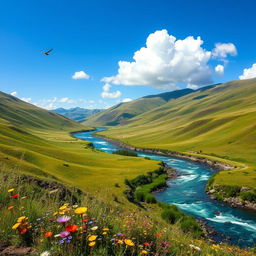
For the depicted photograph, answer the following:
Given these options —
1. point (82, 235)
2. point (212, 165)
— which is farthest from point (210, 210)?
point (212, 165)

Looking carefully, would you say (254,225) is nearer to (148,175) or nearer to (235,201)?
(235,201)

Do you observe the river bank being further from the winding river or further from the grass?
the grass

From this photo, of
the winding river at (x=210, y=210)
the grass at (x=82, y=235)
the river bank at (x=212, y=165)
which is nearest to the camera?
the grass at (x=82, y=235)

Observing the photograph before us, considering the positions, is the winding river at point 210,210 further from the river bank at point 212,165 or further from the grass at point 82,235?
the grass at point 82,235

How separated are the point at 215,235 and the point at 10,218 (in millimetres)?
34578

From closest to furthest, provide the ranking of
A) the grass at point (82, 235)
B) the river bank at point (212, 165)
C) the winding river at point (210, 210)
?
the grass at point (82, 235), the winding river at point (210, 210), the river bank at point (212, 165)

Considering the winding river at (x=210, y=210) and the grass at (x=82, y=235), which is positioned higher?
the grass at (x=82, y=235)

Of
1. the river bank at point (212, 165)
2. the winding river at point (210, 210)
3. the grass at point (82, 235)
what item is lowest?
the winding river at point (210, 210)

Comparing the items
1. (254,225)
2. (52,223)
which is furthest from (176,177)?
(52,223)

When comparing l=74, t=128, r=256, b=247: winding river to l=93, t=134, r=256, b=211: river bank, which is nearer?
l=74, t=128, r=256, b=247: winding river

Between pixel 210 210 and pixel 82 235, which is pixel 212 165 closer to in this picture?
pixel 210 210

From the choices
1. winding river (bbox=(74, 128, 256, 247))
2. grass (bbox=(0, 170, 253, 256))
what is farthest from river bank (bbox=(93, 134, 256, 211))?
grass (bbox=(0, 170, 253, 256))

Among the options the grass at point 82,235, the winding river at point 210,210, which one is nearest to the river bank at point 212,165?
the winding river at point 210,210

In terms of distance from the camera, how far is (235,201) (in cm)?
4809
